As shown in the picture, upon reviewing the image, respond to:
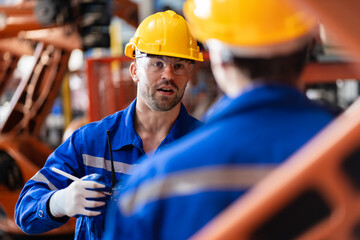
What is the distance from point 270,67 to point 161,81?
1394 millimetres

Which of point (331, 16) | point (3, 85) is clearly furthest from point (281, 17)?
point (3, 85)

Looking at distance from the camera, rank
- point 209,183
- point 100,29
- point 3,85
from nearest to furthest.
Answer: point 209,183 → point 100,29 → point 3,85

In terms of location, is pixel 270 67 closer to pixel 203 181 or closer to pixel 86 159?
pixel 203 181

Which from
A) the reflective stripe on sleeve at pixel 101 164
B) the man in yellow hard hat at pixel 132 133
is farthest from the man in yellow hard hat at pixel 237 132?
the reflective stripe on sleeve at pixel 101 164

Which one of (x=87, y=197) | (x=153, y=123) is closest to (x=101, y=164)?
(x=153, y=123)

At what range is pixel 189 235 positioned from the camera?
111cm

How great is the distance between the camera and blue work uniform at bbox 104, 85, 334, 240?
42.1 inches

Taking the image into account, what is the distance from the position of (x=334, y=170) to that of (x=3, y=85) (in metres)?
9.96

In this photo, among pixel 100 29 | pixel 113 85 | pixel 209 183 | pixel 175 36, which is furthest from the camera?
pixel 100 29

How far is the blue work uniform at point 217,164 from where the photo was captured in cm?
107

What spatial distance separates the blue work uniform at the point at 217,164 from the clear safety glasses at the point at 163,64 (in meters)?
1.44

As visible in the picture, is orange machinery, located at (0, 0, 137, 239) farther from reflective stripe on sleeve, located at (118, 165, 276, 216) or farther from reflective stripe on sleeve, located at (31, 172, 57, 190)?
reflective stripe on sleeve, located at (118, 165, 276, 216)


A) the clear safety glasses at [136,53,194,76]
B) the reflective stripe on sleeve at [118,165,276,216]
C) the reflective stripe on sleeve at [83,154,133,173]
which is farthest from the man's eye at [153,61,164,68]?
the reflective stripe on sleeve at [118,165,276,216]

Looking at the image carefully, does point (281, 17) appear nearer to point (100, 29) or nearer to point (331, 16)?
point (331, 16)
